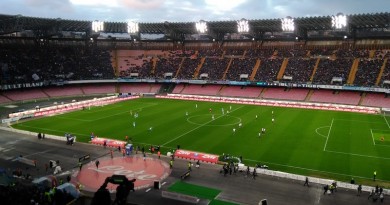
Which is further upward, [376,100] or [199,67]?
[199,67]

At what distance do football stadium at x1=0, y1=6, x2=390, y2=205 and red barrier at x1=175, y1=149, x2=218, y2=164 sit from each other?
24 cm

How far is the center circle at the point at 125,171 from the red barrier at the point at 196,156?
8.58 ft

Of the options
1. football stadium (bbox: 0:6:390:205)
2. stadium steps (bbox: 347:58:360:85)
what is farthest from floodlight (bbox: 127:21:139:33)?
stadium steps (bbox: 347:58:360:85)

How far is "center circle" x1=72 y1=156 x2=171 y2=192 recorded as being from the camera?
2847 centimetres

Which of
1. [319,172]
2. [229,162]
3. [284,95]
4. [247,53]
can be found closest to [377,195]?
[319,172]

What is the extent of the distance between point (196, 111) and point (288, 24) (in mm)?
34288

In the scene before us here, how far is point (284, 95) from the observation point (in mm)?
76750

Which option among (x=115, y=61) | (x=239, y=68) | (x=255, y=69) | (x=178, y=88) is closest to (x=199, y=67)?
(x=178, y=88)

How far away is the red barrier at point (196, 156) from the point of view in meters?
34.3

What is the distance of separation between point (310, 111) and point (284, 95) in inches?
587

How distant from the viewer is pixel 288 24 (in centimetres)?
7956

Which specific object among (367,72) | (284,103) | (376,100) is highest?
(367,72)

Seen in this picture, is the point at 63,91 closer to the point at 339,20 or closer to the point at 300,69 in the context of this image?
the point at 300,69

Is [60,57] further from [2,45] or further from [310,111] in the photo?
[310,111]
